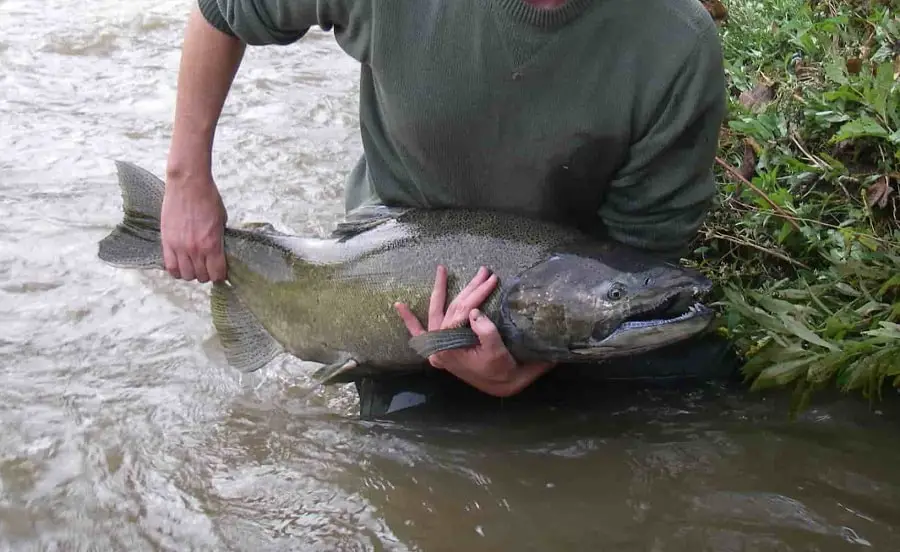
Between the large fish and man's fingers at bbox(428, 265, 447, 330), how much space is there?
32 mm

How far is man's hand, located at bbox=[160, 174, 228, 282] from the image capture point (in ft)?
9.65

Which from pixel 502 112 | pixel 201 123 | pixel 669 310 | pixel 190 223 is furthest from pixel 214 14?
pixel 669 310

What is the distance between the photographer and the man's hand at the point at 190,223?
9.65 feet

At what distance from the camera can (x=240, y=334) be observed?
3.20 meters

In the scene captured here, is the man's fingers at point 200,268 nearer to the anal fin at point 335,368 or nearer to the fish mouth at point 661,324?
the anal fin at point 335,368

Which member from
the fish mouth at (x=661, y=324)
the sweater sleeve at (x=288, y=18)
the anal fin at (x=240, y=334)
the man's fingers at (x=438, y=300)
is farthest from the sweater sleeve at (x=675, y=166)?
the anal fin at (x=240, y=334)

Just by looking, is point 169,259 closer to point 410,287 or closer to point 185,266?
point 185,266

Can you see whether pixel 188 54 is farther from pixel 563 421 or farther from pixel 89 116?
pixel 89 116

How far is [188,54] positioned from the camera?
9.63ft

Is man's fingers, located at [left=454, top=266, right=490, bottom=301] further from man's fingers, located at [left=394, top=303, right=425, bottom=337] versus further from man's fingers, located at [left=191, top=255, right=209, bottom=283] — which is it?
man's fingers, located at [left=191, top=255, right=209, bottom=283]

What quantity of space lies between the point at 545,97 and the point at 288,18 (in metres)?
0.81

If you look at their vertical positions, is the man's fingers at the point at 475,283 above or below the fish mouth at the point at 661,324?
below

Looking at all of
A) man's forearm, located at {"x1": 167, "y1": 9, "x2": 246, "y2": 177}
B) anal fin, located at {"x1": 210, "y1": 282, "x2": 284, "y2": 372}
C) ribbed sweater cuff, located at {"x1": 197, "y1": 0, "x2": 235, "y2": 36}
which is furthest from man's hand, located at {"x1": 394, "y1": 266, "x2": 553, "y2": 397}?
ribbed sweater cuff, located at {"x1": 197, "y1": 0, "x2": 235, "y2": 36}

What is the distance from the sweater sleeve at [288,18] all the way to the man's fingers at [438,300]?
0.70 metres
